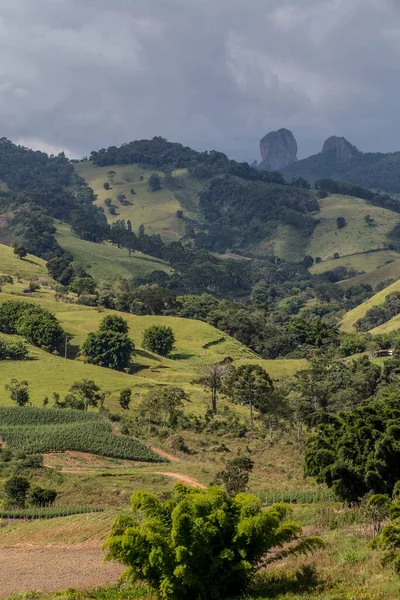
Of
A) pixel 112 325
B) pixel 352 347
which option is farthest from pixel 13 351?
pixel 352 347

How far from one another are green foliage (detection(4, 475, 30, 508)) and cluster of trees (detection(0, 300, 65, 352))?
68.7 meters

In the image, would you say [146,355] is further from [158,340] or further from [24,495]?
[24,495]

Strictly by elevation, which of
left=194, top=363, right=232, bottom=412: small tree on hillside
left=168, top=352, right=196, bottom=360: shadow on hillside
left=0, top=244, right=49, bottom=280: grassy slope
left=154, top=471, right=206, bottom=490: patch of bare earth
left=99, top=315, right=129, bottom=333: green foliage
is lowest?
left=154, top=471, right=206, bottom=490: patch of bare earth

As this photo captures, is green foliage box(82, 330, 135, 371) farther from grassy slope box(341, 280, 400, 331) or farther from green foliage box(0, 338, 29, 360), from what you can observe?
grassy slope box(341, 280, 400, 331)

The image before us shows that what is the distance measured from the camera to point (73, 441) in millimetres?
58312

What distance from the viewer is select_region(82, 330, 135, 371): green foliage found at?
10506 cm

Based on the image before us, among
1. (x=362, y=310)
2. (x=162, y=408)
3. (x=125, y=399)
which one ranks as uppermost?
(x=362, y=310)

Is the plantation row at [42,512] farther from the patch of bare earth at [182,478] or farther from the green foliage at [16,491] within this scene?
the patch of bare earth at [182,478]

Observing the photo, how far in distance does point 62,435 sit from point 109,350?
46182 millimetres

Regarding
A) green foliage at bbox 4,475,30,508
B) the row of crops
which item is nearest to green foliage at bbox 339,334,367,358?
the row of crops

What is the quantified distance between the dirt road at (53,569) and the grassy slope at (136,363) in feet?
173

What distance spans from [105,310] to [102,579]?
11877cm

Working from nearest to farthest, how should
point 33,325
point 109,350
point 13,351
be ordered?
point 13,351, point 109,350, point 33,325

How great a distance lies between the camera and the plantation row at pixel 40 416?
6575 centimetres
